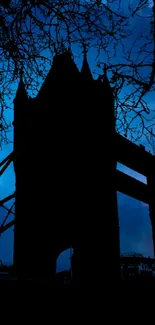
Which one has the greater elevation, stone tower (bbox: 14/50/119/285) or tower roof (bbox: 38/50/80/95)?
tower roof (bbox: 38/50/80/95)

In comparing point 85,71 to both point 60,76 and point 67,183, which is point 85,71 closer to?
point 60,76

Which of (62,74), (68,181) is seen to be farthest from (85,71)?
(68,181)

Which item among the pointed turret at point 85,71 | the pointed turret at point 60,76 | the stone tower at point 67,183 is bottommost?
the stone tower at point 67,183

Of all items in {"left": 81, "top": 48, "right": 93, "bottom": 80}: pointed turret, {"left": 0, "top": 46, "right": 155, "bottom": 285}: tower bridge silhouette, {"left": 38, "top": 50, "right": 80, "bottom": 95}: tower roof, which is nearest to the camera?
{"left": 0, "top": 46, "right": 155, "bottom": 285}: tower bridge silhouette

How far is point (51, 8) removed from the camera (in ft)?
19.6

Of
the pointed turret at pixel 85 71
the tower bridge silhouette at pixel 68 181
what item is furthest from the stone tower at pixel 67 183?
the pointed turret at pixel 85 71

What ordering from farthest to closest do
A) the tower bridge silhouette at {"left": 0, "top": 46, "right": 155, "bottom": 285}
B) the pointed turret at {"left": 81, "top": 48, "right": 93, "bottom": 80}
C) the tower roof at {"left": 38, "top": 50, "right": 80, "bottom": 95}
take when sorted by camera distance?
the pointed turret at {"left": 81, "top": 48, "right": 93, "bottom": 80} < the tower roof at {"left": 38, "top": 50, "right": 80, "bottom": 95} < the tower bridge silhouette at {"left": 0, "top": 46, "right": 155, "bottom": 285}

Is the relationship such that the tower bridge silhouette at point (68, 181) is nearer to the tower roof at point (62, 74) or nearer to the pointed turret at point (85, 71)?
the tower roof at point (62, 74)

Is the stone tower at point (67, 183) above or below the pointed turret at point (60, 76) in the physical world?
below

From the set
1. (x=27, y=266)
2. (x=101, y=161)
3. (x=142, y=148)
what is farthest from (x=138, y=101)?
(x=142, y=148)

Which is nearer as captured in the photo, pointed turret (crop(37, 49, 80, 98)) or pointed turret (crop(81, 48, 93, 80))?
pointed turret (crop(37, 49, 80, 98))

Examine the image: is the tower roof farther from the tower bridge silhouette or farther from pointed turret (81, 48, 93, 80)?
pointed turret (81, 48, 93, 80)

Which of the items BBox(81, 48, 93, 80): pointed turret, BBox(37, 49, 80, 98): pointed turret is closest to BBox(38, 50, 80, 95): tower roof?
BBox(37, 49, 80, 98): pointed turret

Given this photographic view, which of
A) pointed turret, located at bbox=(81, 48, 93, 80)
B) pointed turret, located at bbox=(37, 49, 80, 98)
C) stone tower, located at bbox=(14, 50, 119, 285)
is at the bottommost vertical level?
stone tower, located at bbox=(14, 50, 119, 285)
